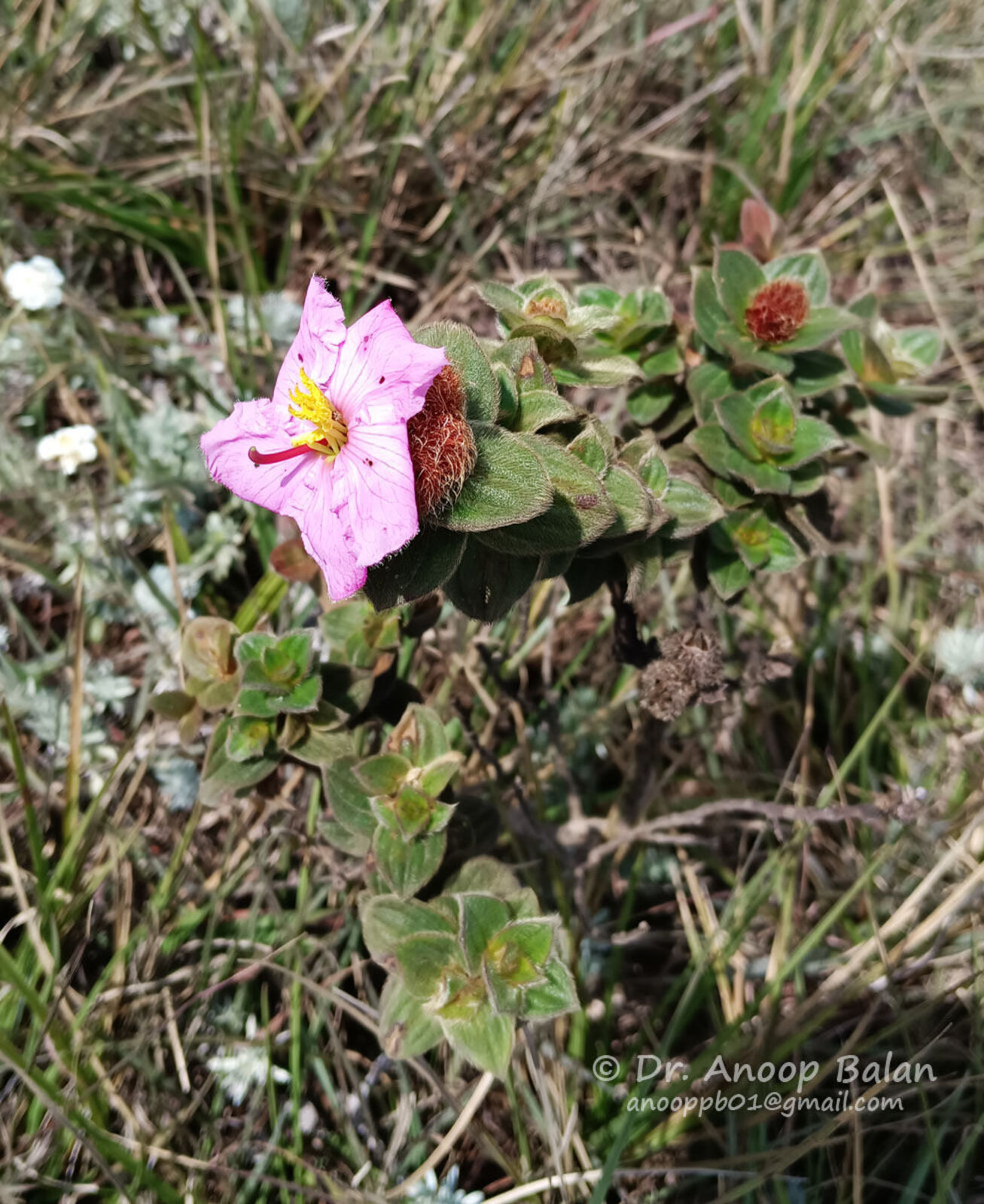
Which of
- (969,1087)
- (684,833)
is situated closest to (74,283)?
(684,833)

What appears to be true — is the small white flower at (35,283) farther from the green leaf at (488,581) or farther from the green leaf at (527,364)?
the green leaf at (488,581)

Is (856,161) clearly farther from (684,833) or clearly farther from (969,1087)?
(969,1087)

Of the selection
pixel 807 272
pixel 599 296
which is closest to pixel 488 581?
pixel 599 296

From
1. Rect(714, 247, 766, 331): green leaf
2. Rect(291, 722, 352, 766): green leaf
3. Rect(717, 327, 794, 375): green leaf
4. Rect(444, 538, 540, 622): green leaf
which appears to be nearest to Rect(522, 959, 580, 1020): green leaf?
Rect(291, 722, 352, 766): green leaf

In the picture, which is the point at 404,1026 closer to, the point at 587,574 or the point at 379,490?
the point at 587,574

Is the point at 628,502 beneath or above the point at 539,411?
beneath

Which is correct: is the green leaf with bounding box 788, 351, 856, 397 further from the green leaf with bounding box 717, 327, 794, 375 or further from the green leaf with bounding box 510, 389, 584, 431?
the green leaf with bounding box 510, 389, 584, 431
